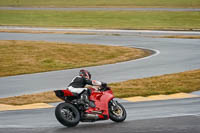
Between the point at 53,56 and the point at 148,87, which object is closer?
the point at 148,87

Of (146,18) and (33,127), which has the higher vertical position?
(146,18)

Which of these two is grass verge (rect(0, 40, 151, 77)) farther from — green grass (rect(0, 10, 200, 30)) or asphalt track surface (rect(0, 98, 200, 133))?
green grass (rect(0, 10, 200, 30))

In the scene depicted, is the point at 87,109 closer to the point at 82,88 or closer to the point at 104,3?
the point at 82,88

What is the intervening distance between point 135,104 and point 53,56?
48.4 ft

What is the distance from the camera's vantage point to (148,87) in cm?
1923

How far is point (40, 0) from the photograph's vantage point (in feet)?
305

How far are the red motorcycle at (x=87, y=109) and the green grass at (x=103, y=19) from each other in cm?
4107

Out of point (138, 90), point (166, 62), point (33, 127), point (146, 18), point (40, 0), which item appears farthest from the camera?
point (40, 0)

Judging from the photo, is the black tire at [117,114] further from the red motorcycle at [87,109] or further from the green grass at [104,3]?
the green grass at [104,3]

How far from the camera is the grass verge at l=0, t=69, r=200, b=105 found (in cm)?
1670

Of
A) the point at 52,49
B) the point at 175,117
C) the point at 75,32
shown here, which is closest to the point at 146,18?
the point at 75,32

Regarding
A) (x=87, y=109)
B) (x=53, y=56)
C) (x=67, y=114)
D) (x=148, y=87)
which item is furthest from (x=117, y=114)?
(x=53, y=56)

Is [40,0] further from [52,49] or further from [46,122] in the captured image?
[46,122]

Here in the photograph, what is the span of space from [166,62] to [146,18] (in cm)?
3598
